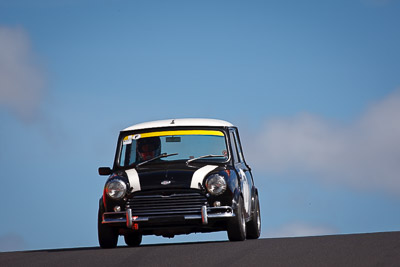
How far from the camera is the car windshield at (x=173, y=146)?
14.4 metres

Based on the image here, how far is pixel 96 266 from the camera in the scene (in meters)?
9.26

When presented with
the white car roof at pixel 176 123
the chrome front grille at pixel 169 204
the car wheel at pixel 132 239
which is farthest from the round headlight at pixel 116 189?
the car wheel at pixel 132 239

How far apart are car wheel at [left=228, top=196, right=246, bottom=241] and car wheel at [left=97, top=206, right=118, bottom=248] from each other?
178 cm

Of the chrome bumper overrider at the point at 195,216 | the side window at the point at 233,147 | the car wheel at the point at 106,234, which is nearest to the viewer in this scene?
the chrome bumper overrider at the point at 195,216

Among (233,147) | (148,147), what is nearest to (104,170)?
(148,147)

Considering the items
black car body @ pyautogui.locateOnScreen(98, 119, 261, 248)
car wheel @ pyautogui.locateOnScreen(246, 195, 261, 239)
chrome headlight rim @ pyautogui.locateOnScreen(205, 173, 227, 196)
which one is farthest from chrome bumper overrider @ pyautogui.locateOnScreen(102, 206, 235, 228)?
car wheel @ pyautogui.locateOnScreen(246, 195, 261, 239)

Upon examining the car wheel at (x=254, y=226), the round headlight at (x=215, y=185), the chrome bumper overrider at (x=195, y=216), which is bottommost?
the car wheel at (x=254, y=226)

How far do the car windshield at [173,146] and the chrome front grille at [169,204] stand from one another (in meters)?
1.07

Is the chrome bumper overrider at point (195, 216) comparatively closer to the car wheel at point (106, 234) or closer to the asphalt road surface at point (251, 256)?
the car wheel at point (106, 234)

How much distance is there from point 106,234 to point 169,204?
1103 mm

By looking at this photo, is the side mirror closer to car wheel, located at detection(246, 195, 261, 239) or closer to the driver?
the driver

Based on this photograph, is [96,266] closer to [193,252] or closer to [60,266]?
[60,266]

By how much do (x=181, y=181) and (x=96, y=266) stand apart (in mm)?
4220

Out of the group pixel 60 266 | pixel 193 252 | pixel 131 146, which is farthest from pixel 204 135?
pixel 60 266
